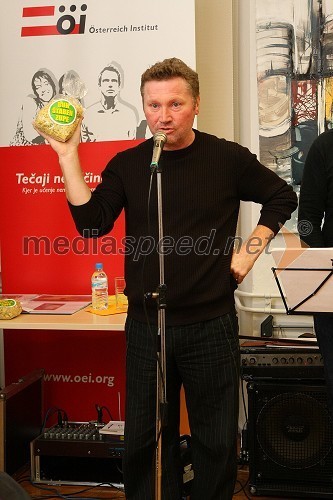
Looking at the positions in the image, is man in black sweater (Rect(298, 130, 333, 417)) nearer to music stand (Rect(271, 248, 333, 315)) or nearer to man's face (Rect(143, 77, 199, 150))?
music stand (Rect(271, 248, 333, 315))

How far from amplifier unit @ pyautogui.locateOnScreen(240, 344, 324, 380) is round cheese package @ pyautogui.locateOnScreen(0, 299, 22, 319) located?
0.98 m

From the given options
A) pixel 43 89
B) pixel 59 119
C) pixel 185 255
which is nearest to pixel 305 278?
pixel 185 255

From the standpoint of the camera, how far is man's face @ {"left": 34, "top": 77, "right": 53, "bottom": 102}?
291cm

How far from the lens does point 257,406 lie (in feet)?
8.82

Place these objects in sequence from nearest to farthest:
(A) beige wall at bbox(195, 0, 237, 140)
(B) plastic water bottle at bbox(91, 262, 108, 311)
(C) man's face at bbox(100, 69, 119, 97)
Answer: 1. (B) plastic water bottle at bbox(91, 262, 108, 311)
2. (C) man's face at bbox(100, 69, 119, 97)
3. (A) beige wall at bbox(195, 0, 237, 140)

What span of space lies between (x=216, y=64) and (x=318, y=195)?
1.31m

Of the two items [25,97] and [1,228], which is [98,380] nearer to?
[1,228]

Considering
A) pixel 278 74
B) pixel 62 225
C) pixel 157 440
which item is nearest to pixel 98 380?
pixel 62 225

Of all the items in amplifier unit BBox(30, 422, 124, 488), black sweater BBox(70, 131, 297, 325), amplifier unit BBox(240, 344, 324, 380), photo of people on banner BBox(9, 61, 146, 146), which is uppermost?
photo of people on banner BBox(9, 61, 146, 146)

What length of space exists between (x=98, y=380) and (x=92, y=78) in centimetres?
145

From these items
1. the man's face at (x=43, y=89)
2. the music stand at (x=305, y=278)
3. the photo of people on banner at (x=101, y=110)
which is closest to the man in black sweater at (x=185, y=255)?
the music stand at (x=305, y=278)

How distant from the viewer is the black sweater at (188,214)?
1.83 m

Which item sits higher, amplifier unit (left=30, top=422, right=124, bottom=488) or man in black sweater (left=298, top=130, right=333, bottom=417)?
man in black sweater (left=298, top=130, right=333, bottom=417)

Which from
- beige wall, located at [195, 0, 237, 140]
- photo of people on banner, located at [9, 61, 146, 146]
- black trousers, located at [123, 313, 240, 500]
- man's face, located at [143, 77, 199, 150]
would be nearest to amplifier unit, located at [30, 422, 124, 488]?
black trousers, located at [123, 313, 240, 500]
